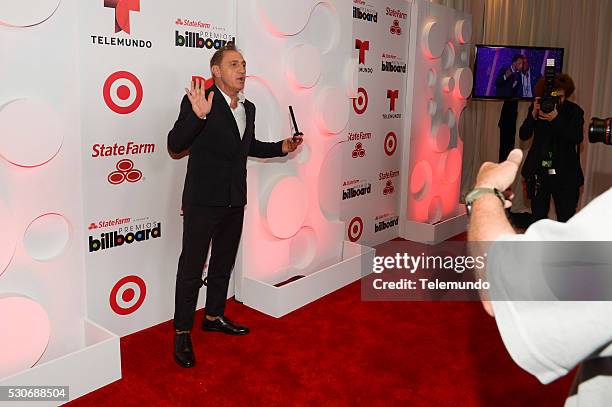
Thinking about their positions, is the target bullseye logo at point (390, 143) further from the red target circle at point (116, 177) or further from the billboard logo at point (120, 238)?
the red target circle at point (116, 177)

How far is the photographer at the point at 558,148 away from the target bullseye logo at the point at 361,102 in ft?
4.19

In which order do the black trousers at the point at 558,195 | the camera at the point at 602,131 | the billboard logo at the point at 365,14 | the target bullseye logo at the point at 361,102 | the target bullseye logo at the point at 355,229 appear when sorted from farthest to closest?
the target bullseye logo at the point at 355,229 → the target bullseye logo at the point at 361,102 → the billboard logo at the point at 365,14 → the black trousers at the point at 558,195 → the camera at the point at 602,131

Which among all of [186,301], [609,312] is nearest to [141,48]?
[186,301]

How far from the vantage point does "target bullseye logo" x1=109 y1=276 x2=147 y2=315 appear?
3.16 metres

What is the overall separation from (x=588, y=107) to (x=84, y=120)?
552cm

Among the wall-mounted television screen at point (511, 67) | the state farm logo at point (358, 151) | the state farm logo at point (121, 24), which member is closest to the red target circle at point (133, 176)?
the state farm logo at point (121, 24)

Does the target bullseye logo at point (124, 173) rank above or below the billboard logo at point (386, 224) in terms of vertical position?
above

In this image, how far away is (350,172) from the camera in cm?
486

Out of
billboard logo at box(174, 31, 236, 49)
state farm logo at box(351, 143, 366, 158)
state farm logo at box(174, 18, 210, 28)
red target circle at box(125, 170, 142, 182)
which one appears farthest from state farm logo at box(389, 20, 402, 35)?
red target circle at box(125, 170, 142, 182)

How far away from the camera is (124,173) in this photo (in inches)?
123

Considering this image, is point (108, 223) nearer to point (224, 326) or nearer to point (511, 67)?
point (224, 326)

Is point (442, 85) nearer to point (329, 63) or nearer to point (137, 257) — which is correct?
point (329, 63)

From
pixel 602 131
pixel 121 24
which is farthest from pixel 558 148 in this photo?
pixel 121 24

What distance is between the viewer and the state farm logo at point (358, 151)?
488 cm
